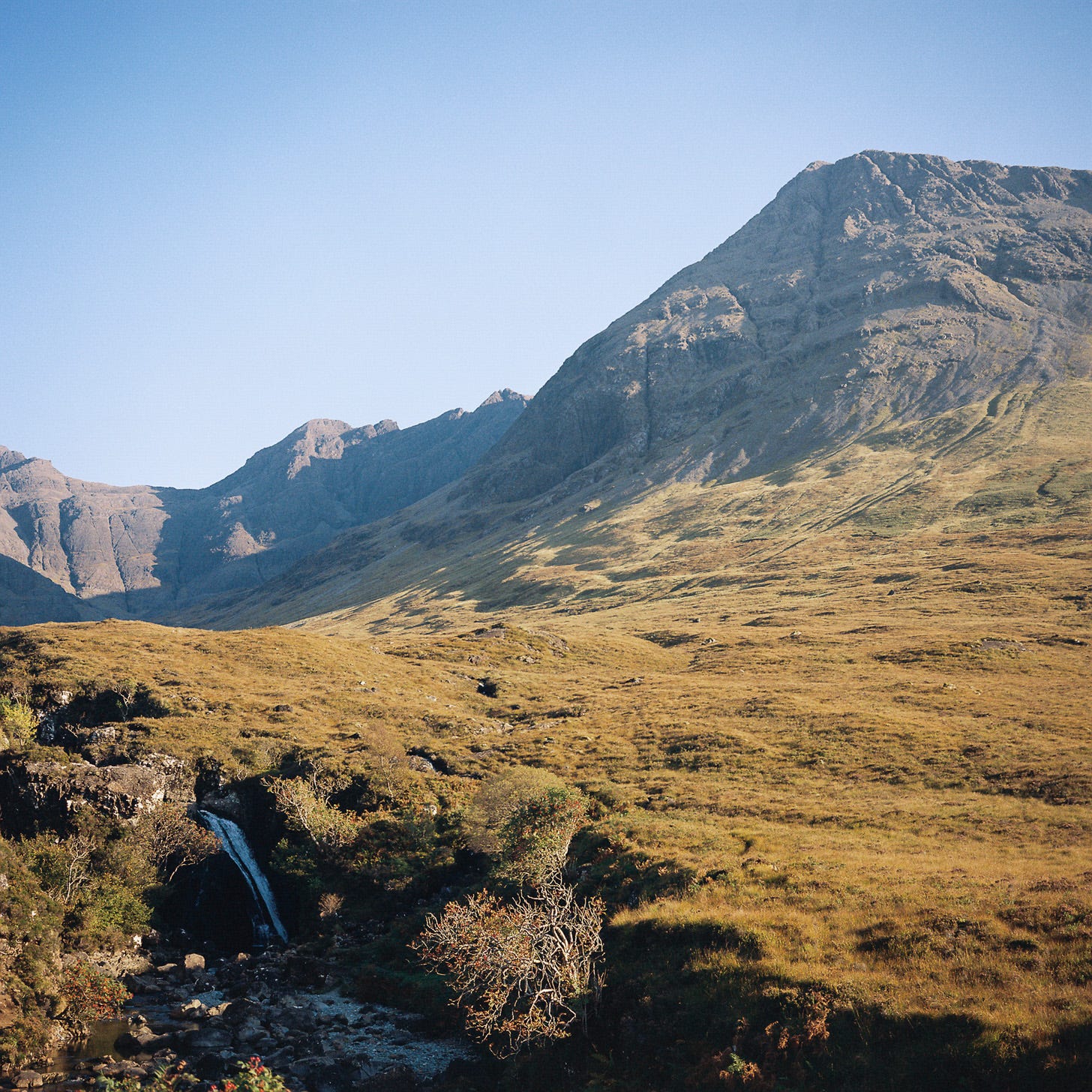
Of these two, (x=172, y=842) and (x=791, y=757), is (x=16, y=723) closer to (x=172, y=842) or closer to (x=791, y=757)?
(x=172, y=842)

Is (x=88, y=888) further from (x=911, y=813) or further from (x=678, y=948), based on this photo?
(x=911, y=813)

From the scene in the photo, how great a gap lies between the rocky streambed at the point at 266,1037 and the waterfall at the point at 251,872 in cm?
523

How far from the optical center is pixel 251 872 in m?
44.8

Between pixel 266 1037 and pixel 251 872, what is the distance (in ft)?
53.8

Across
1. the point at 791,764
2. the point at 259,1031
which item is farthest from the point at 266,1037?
the point at 791,764

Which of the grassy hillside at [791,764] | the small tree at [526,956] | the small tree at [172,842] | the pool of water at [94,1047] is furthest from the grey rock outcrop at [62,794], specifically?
the small tree at [526,956]

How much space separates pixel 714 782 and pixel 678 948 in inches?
868

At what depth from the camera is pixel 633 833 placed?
39594mm

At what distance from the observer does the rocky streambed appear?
89.6 ft

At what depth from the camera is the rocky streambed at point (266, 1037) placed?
2731 centimetres

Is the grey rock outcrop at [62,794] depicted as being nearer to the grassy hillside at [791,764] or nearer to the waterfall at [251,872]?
the waterfall at [251,872]

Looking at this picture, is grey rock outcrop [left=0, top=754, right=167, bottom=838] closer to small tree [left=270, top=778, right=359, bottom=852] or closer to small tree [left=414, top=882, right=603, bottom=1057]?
small tree [left=270, top=778, right=359, bottom=852]

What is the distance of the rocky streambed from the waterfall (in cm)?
523

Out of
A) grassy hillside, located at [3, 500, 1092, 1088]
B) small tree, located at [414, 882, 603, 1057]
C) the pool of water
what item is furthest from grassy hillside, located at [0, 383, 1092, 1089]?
the pool of water
